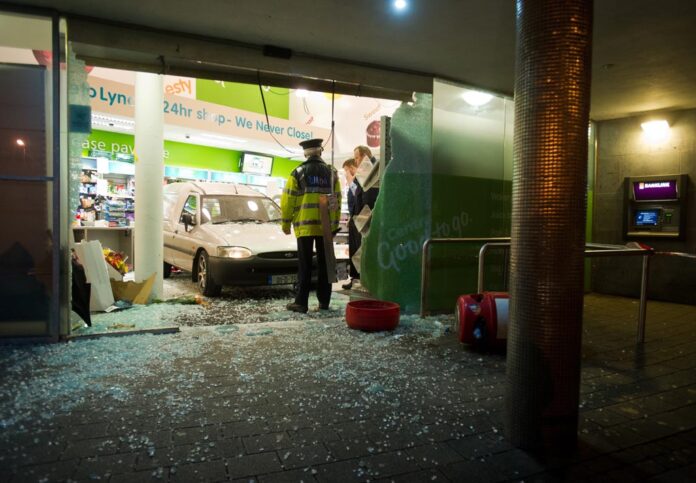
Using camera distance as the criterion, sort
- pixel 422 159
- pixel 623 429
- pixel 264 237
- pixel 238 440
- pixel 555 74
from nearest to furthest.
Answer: pixel 555 74 < pixel 238 440 < pixel 623 429 < pixel 422 159 < pixel 264 237

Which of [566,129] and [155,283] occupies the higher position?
[566,129]

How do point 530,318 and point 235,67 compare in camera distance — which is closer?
point 530,318

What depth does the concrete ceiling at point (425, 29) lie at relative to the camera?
4195 mm

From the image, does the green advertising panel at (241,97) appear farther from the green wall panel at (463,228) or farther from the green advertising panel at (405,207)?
the green wall panel at (463,228)

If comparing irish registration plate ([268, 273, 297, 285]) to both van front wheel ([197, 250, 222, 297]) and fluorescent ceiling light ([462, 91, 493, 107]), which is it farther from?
fluorescent ceiling light ([462, 91, 493, 107])

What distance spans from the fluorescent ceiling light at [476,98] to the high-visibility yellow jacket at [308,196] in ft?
6.87

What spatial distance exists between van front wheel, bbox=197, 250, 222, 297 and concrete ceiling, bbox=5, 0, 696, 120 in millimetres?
3664

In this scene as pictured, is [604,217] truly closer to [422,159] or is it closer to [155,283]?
[422,159]

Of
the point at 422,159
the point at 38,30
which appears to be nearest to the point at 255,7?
the point at 38,30

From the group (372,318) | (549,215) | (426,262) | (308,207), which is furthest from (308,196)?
(549,215)

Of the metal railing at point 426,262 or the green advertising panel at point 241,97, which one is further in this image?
the green advertising panel at point 241,97

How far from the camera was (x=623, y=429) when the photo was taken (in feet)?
9.53

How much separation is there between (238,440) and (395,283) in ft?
13.0

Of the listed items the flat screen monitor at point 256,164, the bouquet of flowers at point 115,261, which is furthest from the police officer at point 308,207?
the flat screen monitor at point 256,164
